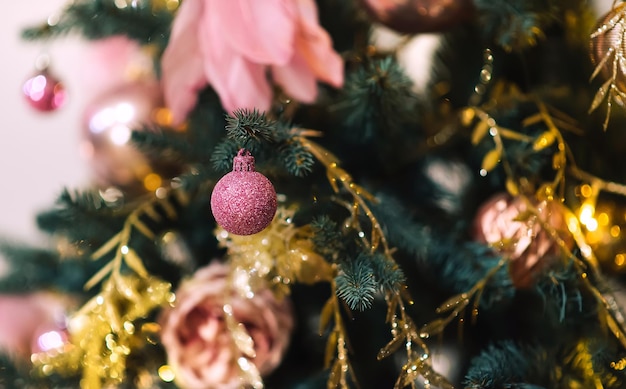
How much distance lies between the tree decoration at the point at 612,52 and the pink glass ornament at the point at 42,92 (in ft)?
1.32

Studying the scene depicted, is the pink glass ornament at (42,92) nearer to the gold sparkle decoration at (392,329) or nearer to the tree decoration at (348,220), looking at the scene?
the tree decoration at (348,220)

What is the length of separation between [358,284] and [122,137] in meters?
0.32

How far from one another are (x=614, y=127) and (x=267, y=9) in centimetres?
32

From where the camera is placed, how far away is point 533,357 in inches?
16.0

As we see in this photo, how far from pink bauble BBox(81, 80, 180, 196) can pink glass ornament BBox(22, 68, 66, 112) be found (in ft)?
0.19

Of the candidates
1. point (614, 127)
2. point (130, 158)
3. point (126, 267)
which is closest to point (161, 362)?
point (126, 267)

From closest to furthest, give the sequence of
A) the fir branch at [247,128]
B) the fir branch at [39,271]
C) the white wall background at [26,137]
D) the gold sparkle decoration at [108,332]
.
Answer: the fir branch at [247,128] → the gold sparkle decoration at [108,332] → the fir branch at [39,271] → the white wall background at [26,137]

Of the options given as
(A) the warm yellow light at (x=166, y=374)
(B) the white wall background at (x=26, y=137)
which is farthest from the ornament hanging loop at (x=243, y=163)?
(B) the white wall background at (x=26, y=137)

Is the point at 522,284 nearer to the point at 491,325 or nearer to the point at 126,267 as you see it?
the point at 491,325

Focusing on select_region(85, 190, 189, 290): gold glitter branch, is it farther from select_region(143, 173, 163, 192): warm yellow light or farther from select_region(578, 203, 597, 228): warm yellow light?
select_region(578, 203, 597, 228): warm yellow light

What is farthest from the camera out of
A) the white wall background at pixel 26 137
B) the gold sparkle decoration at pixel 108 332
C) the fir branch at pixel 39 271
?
the white wall background at pixel 26 137

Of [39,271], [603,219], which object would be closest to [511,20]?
[603,219]

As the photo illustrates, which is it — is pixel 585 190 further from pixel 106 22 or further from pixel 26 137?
pixel 26 137

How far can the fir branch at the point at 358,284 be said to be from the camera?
0.31 meters
